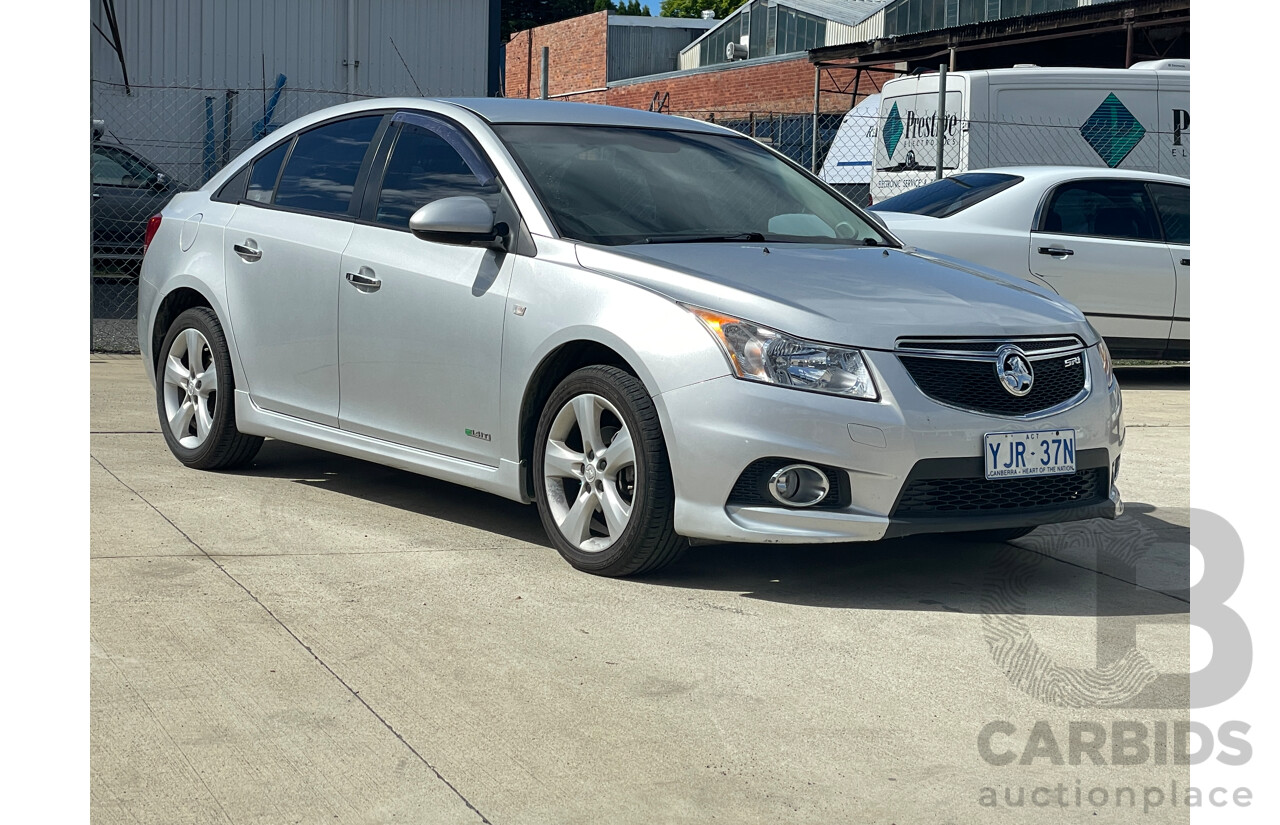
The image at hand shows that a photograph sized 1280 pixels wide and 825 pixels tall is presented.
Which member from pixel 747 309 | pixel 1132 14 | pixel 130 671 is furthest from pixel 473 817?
pixel 1132 14

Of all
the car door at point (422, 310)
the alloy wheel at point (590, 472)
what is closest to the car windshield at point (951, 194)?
the car door at point (422, 310)

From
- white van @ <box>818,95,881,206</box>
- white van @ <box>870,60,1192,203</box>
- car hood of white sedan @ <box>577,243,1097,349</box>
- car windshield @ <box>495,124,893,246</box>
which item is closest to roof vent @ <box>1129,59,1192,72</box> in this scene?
white van @ <box>870,60,1192,203</box>

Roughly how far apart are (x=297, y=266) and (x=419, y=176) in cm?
67

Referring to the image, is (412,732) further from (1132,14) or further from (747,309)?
(1132,14)

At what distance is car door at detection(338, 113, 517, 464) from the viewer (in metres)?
5.21

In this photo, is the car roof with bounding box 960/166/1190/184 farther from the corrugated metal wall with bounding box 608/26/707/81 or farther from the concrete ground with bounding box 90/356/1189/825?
the corrugated metal wall with bounding box 608/26/707/81

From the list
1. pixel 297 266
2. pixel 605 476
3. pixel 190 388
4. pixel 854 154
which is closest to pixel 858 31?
pixel 854 154

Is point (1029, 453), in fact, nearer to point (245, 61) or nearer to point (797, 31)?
point (245, 61)

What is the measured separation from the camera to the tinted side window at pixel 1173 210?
1068 centimetres

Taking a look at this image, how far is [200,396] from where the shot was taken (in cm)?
653

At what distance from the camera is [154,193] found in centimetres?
1527

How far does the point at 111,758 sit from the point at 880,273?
303 centimetres

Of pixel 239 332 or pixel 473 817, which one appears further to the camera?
pixel 239 332

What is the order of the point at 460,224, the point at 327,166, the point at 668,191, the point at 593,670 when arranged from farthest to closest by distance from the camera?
the point at 327,166 → the point at 668,191 → the point at 460,224 → the point at 593,670
